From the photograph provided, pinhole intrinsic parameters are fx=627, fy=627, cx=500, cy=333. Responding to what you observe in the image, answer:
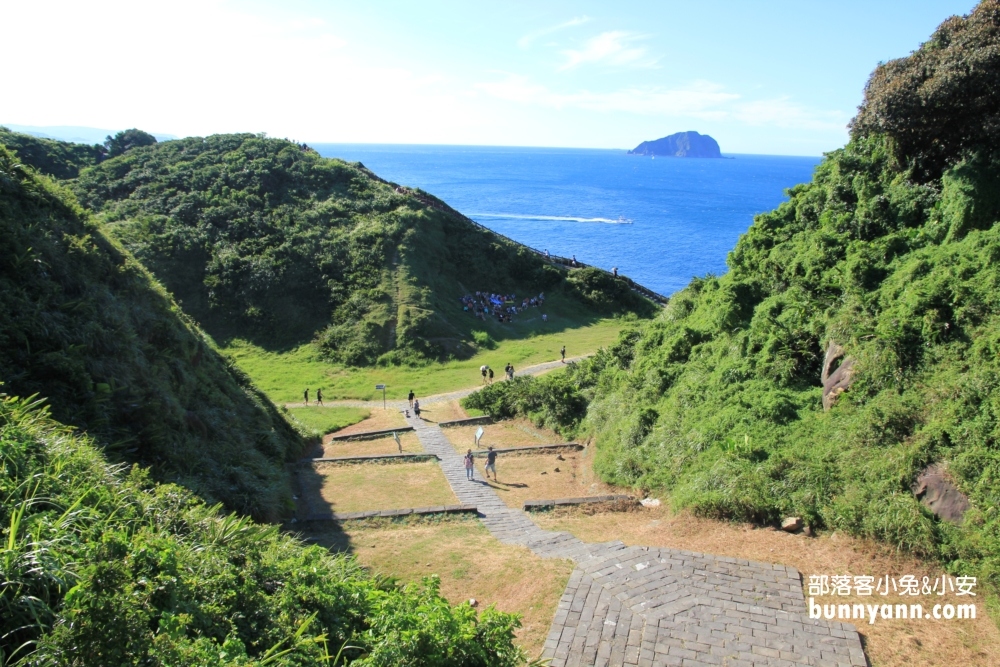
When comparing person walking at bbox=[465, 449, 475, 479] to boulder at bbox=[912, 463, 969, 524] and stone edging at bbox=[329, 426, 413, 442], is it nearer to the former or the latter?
stone edging at bbox=[329, 426, 413, 442]

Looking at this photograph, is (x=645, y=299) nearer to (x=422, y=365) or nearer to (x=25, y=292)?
(x=422, y=365)

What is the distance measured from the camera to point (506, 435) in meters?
23.1

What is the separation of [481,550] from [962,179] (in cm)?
1409

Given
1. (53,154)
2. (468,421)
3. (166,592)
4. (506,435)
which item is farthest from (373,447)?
(53,154)

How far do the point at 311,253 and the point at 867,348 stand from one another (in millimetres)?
36734

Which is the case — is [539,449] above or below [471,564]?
below

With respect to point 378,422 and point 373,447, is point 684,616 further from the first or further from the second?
point 378,422

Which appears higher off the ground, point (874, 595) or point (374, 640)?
point (374, 640)

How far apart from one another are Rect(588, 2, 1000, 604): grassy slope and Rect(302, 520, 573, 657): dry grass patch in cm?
395

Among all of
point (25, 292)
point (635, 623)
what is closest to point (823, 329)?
point (635, 623)

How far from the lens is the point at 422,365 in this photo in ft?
115

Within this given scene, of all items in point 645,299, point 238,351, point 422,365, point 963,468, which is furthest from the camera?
point 645,299

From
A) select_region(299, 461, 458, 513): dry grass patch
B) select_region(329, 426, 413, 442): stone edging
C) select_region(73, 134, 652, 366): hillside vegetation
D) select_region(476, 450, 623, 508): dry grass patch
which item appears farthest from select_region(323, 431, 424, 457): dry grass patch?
select_region(73, 134, 652, 366): hillside vegetation

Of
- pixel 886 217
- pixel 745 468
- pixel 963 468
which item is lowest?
pixel 745 468
